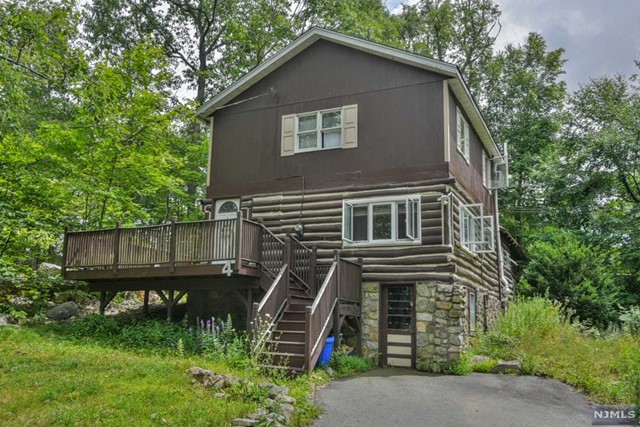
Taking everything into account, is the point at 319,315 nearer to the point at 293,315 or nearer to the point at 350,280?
the point at 293,315

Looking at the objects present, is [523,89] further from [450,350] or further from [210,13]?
[450,350]

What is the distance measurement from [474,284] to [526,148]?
1832 centimetres

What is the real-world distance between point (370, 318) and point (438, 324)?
5.83 feet

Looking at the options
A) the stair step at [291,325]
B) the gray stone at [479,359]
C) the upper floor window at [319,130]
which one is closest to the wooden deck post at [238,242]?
the stair step at [291,325]

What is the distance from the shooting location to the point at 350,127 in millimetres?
14336

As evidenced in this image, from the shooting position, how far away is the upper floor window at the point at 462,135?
14.8 metres

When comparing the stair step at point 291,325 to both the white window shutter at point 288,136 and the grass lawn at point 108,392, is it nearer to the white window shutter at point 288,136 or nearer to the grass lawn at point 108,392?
the grass lawn at point 108,392

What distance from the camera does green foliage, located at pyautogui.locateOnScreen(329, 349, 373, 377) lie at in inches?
430

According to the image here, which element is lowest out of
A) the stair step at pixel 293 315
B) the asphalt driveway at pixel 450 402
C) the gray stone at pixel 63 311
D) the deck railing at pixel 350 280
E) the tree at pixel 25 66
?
the asphalt driveway at pixel 450 402

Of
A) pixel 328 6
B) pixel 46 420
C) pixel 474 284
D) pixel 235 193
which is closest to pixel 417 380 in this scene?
pixel 474 284

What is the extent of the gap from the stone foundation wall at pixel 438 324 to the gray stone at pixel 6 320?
35.3 feet

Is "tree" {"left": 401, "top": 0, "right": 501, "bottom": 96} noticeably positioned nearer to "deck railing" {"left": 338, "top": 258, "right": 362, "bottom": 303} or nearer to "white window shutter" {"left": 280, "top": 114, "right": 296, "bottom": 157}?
"white window shutter" {"left": 280, "top": 114, "right": 296, "bottom": 157}

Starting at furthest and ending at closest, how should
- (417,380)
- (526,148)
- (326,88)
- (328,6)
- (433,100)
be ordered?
(526,148) → (328,6) → (326,88) → (433,100) → (417,380)

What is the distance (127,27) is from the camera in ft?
88.1
